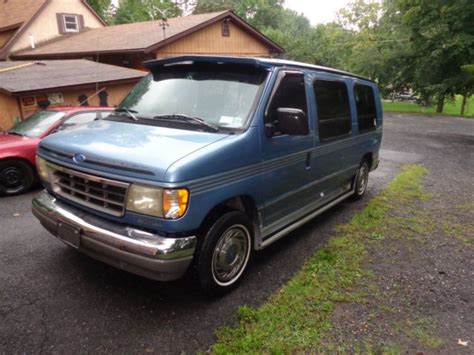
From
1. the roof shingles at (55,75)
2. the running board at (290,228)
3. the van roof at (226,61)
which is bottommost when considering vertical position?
the running board at (290,228)

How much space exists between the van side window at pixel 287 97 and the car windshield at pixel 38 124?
196 inches

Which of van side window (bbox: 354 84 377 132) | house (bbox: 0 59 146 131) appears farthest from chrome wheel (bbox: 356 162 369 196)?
house (bbox: 0 59 146 131)

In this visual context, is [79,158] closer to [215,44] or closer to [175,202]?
[175,202]

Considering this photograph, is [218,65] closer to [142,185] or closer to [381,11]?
[142,185]

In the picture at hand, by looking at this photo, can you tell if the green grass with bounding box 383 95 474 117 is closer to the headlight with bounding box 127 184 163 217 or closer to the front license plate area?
the headlight with bounding box 127 184 163 217

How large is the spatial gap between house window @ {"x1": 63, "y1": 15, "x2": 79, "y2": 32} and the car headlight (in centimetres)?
2420

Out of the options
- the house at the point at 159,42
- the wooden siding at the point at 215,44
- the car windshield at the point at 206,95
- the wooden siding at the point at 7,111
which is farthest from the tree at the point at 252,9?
the car windshield at the point at 206,95

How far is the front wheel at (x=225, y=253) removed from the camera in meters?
2.97

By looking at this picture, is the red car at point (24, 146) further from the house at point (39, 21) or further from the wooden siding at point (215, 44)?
the house at point (39, 21)

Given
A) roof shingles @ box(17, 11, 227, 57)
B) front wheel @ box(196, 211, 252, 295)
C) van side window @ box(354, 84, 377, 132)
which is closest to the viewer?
front wheel @ box(196, 211, 252, 295)

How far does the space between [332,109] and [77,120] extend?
16.6ft

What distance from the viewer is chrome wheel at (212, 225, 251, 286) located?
315 centimetres

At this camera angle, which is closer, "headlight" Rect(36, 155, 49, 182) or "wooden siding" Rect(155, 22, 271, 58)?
"headlight" Rect(36, 155, 49, 182)

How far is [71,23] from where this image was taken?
22.6 metres
